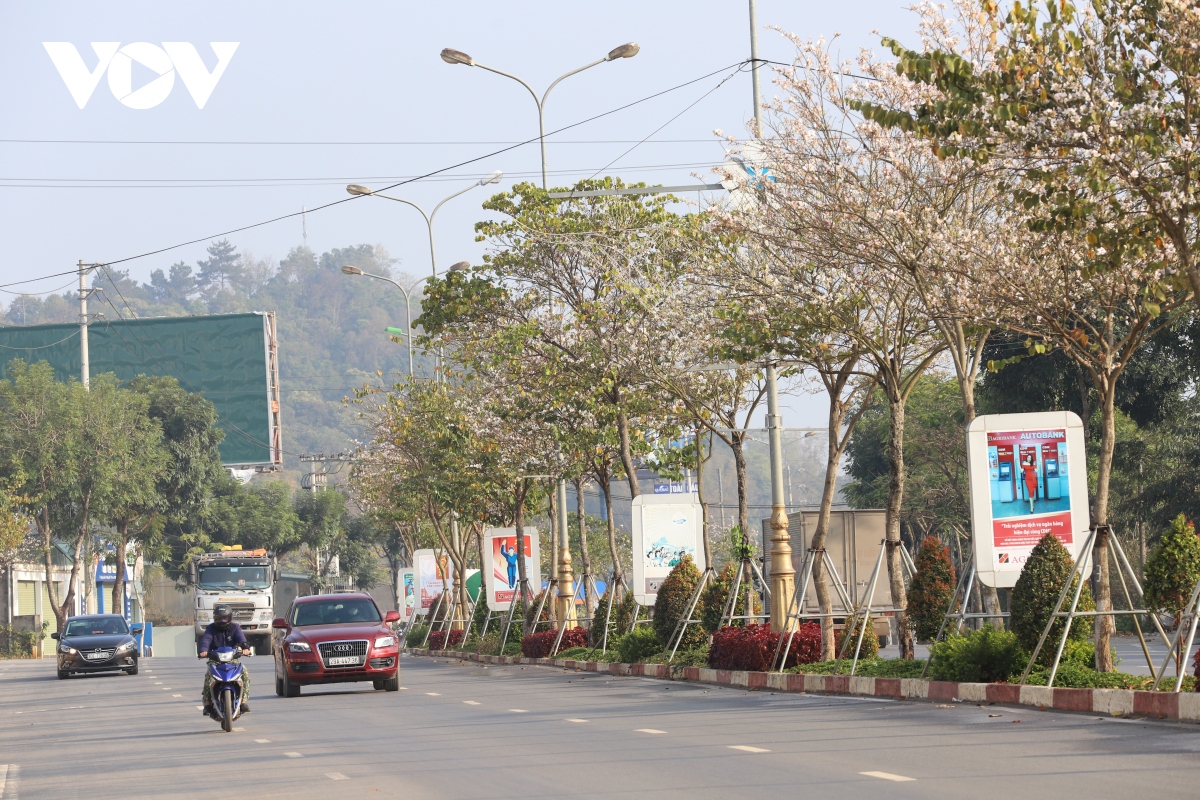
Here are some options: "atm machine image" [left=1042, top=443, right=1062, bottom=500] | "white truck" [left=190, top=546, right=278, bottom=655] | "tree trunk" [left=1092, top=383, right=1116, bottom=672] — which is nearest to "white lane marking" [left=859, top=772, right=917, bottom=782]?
"tree trunk" [left=1092, top=383, right=1116, bottom=672]

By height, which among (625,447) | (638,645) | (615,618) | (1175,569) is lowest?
(638,645)

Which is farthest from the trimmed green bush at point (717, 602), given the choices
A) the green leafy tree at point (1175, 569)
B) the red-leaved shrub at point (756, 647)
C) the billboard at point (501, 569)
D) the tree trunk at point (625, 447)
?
the billboard at point (501, 569)

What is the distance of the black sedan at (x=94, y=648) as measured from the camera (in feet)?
129

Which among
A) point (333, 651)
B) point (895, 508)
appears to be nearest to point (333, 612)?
point (333, 651)

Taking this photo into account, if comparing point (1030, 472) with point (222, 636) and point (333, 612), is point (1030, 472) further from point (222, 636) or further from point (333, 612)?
point (333, 612)

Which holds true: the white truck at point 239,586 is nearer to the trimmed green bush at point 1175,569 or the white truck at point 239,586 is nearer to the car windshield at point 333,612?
the car windshield at point 333,612

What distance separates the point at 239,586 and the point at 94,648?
68.9 ft

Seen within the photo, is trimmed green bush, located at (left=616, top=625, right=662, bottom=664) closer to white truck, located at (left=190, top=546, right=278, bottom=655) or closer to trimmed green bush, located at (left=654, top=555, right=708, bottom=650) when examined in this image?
trimmed green bush, located at (left=654, top=555, right=708, bottom=650)

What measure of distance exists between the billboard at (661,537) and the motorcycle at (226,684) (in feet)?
37.1

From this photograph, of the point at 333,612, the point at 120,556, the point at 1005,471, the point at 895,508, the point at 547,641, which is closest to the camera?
the point at 1005,471

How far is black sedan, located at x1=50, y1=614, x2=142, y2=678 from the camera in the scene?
1549 inches

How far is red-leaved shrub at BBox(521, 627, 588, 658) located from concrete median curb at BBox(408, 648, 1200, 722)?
8.34 metres

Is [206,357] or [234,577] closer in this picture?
[234,577]

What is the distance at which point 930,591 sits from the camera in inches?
845
